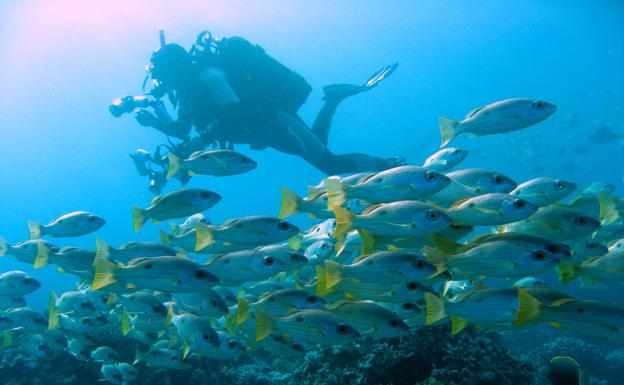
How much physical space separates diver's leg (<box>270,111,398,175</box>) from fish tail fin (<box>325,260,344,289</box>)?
8286 mm

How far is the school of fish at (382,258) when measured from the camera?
3754 mm

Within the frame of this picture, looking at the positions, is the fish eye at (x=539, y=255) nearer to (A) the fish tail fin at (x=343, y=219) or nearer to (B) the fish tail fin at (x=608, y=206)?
(A) the fish tail fin at (x=343, y=219)

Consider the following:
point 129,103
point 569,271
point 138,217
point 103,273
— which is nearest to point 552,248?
point 569,271

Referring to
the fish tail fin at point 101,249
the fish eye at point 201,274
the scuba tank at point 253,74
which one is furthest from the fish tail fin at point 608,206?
the scuba tank at point 253,74

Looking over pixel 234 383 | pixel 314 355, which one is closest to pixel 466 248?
pixel 314 355

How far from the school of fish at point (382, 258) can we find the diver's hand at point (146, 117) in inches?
212

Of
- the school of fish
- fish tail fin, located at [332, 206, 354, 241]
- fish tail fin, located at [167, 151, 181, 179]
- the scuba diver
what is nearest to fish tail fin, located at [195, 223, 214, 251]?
the school of fish

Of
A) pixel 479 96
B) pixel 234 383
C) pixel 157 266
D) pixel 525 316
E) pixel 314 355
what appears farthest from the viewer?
pixel 479 96

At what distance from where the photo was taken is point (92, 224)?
613 cm

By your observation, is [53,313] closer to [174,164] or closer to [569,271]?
[174,164]

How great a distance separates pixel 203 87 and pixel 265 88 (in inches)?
81.3

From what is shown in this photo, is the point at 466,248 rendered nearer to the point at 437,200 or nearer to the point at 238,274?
the point at 437,200

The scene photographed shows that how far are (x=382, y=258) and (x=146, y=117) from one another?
9.41 m

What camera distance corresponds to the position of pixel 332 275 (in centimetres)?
424
